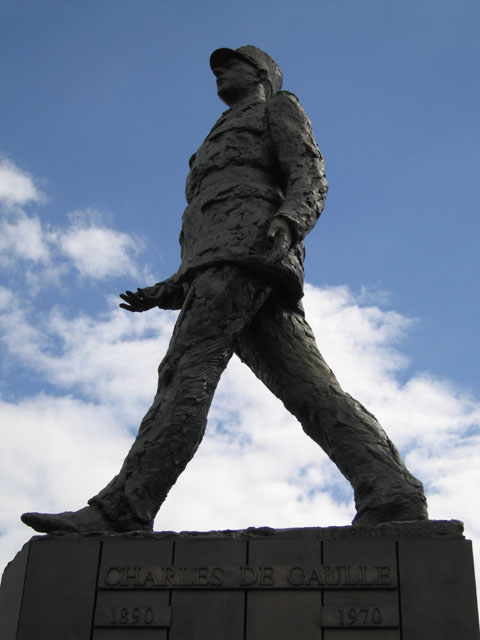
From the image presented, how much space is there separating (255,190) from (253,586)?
279 cm

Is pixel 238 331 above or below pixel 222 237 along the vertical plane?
below

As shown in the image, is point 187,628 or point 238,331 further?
point 238,331

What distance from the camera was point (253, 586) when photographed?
17.1 feet

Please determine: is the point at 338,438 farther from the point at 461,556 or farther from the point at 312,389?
the point at 461,556

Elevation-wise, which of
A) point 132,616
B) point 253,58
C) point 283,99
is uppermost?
point 253,58

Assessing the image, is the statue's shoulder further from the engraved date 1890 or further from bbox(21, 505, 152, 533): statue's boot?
the engraved date 1890

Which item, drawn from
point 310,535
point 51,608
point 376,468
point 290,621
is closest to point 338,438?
point 376,468

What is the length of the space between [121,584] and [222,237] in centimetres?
240

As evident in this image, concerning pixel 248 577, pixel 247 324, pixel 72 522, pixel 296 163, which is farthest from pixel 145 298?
pixel 248 577

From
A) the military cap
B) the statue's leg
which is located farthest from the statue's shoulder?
the statue's leg

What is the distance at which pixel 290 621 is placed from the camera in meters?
5.09

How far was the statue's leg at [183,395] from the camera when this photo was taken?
5.83 m

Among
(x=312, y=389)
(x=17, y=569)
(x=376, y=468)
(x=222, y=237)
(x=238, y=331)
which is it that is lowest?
(x=17, y=569)

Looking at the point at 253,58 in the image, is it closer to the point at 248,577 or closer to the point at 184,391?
the point at 184,391
